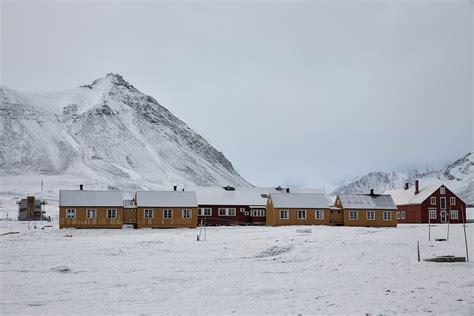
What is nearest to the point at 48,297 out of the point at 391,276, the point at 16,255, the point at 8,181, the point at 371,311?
the point at 371,311

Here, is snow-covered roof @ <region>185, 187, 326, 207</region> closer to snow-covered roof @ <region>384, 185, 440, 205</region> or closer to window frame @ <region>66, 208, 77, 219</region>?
snow-covered roof @ <region>384, 185, 440, 205</region>

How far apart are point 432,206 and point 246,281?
6328 cm

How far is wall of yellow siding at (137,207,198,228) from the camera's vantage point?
64438 millimetres

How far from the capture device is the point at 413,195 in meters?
81.9

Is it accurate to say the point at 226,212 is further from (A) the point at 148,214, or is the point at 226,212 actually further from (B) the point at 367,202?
(B) the point at 367,202

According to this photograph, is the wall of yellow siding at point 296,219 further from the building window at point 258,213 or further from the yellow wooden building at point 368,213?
the building window at point 258,213

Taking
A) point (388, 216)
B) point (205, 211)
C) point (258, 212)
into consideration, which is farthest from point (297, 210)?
point (205, 211)

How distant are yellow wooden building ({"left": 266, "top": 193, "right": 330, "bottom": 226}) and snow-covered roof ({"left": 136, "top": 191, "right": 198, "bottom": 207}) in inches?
388

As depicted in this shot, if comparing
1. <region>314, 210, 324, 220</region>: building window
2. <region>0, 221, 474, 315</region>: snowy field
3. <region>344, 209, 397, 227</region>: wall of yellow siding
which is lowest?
<region>0, 221, 474, 315</region>: snowy field

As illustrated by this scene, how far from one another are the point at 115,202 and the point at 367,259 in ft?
144

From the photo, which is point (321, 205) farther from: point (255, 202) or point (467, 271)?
point (467, 271)

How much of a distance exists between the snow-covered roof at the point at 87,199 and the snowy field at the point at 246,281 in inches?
1219

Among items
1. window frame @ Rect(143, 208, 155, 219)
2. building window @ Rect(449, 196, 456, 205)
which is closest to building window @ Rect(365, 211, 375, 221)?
building window @ Rect(449, 196, 456, 205)

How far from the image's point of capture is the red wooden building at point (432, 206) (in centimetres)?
7738
